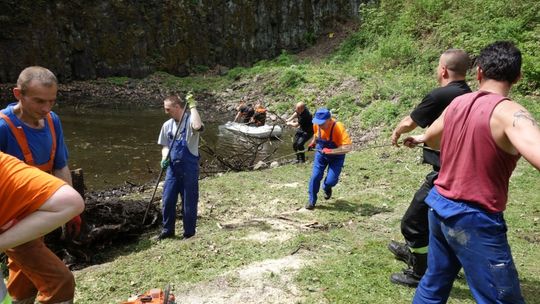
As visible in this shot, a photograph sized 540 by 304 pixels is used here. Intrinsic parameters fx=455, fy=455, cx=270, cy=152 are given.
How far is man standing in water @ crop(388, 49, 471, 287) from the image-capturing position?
3790 mm

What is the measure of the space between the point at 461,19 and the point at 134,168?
1576 centimetres

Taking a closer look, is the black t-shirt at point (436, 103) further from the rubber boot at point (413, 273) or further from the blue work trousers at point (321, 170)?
the blue work trousers at point (321, 170)

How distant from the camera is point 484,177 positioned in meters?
2.55

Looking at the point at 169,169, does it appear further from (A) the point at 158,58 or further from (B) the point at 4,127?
(A) the point at 158,58

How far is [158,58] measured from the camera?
29031 mm

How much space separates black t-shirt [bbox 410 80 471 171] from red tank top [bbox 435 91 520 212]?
42.6 inches

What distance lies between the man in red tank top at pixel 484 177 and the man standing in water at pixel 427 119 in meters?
1.06

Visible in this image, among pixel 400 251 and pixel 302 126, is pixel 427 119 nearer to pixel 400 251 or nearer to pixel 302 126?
pixel 400 251

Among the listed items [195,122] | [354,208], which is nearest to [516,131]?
[195,122]

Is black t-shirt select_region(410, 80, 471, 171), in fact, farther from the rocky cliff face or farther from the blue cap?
the rocky cliff face

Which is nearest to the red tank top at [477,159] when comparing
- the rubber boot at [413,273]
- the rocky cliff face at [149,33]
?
the rubber boot at [413,273]

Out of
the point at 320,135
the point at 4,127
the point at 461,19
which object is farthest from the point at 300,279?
the point at 461,19

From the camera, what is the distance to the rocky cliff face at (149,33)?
24.7 meters

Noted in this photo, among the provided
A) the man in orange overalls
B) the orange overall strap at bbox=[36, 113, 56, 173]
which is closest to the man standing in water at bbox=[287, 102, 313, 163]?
the orange overall strap at bbox=[36, 113, 56, 173]
